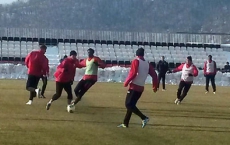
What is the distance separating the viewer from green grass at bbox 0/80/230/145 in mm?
13250

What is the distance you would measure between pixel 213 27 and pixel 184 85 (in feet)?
359

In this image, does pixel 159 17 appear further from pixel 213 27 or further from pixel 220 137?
pixel 220 137

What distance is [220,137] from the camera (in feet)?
47.6

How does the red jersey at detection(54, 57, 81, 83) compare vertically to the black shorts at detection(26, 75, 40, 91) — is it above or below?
above

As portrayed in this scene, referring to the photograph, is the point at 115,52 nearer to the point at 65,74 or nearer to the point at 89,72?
the point at 89,72

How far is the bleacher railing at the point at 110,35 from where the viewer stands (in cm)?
6888

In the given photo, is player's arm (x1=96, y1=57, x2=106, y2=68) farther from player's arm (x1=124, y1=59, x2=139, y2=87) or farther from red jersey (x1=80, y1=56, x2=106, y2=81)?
player's arm (x1=124, y1=59, x2=139, y2=87)

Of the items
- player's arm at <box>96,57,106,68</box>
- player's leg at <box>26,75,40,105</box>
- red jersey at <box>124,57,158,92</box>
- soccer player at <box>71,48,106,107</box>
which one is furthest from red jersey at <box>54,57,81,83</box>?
red jersey at <box>124,57,158,92</box>

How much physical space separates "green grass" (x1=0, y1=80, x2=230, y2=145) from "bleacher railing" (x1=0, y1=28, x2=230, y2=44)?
150 feet

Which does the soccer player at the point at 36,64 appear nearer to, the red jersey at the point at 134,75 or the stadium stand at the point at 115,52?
the red jersey at the point at 134,75

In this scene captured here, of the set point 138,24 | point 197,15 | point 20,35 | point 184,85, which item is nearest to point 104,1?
point 138,24

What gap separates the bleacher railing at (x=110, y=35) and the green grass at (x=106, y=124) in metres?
45.8

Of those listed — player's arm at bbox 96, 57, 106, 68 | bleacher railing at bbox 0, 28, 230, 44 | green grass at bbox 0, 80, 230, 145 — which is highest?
bleacher railing at bbox 0, 28, 230, 44

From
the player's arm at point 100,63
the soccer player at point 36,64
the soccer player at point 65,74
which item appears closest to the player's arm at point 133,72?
the soccer player at point 65,74
